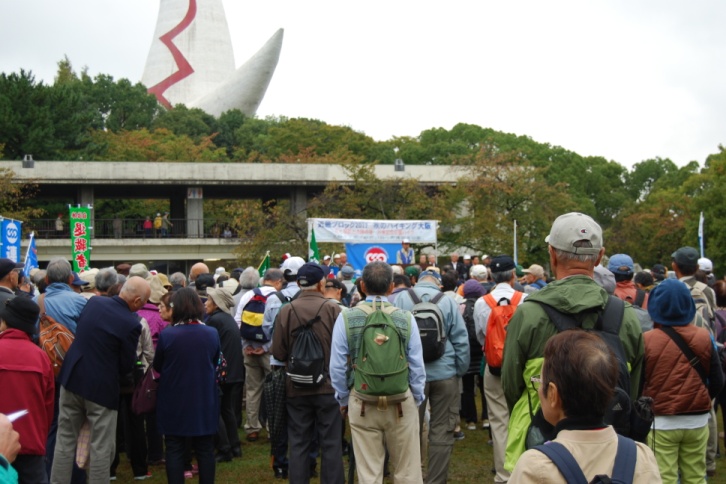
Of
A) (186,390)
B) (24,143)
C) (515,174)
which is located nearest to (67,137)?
(24,143)

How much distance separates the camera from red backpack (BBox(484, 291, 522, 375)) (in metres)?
6.10

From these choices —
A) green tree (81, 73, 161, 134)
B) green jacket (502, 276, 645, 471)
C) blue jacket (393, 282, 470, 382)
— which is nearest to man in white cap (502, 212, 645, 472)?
green jacket (502, 276, 645, 471)

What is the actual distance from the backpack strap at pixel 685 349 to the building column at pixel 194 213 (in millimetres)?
31152

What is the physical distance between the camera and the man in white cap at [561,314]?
309 centimetres

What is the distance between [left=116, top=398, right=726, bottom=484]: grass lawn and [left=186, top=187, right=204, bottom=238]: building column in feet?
88.2

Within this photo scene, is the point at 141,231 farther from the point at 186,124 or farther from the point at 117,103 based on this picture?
the point at 117,103

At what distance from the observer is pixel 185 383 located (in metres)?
5.68

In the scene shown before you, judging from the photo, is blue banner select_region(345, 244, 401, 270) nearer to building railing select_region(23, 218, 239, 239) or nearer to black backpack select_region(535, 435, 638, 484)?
black backpack select_region(535, 435, 638, 484)

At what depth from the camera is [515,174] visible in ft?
93.1

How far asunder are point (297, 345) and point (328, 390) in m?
0.41

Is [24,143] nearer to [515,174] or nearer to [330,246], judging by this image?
[330,246]

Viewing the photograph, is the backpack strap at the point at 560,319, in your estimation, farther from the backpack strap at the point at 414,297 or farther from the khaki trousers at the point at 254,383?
the khaki trousers at the point at 254,383

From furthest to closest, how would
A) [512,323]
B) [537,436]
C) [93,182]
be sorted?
[93,182], [512,323], [537,436]

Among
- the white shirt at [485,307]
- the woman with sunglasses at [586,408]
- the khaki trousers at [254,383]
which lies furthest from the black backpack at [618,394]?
the khaki trousers at [254,383]
